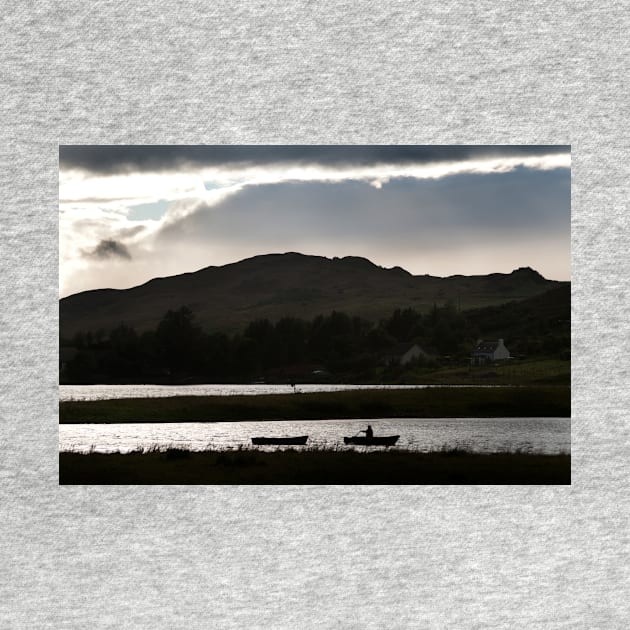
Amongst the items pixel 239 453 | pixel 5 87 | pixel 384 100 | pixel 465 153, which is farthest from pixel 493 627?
pixel 5 87

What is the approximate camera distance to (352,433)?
5.59 m

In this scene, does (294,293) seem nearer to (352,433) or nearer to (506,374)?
(352,433)

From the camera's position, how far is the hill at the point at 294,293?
5.57 m

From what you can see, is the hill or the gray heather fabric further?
the hill

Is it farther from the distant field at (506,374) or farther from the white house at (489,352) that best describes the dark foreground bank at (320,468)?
the white house at (489,352)

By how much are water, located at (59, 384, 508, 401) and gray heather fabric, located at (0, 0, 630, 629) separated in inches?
7.9

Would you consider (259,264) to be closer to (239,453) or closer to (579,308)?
(239,453)

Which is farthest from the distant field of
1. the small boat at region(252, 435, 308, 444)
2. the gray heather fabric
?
the small boat at region(252, 435, 308, 444)

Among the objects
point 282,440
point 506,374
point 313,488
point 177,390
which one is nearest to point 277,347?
point 282,440

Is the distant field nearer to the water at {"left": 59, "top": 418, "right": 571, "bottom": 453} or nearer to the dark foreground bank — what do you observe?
the water at {"left": 59, "top": 418, "right": 571, "bottom": 453}

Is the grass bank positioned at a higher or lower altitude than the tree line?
lower

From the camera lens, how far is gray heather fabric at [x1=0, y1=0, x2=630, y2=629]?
5.40m

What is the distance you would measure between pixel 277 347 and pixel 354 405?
25.2 inches

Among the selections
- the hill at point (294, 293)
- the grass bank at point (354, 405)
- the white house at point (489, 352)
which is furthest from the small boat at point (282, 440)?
the white house at point (489, 352)
